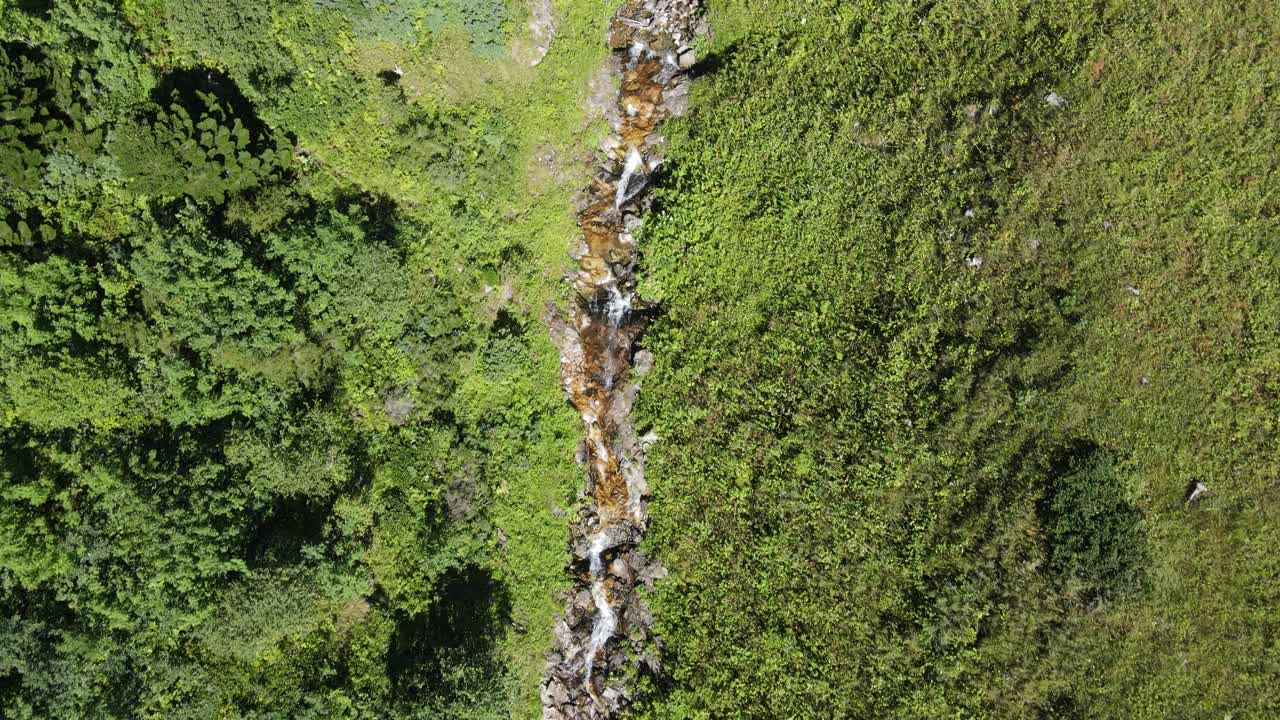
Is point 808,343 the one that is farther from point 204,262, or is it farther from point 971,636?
point 204,262

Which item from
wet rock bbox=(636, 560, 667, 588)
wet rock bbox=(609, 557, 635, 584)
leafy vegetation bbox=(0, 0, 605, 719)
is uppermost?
leafy vegetation bbox=(0, 0, 605, 719)

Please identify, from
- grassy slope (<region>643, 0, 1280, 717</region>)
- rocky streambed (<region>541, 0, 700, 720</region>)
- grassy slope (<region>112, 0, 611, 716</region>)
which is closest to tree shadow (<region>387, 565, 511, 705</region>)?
grassy slope (<region>112, 0, 611, 716</region>)

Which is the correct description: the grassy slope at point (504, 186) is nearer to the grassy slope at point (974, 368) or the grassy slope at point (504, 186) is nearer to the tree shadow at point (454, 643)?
the tree shadow at point (454, 643)

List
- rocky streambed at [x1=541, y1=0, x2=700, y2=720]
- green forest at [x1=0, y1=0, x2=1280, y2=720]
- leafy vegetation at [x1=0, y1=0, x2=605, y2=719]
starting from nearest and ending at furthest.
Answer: leafy vegetation at [x1=0, y1=0, x2=605, y2=719] < green forest at [x1=0, y1=0, x2=1280, y2=720] < rocky streambed at [x1=541, y1=0, x2=700, y2=720]

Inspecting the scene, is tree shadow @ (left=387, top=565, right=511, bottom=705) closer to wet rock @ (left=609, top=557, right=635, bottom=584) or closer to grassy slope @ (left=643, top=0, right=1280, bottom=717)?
wet rock @ (left=609, top=557, right=635, bottom=584)

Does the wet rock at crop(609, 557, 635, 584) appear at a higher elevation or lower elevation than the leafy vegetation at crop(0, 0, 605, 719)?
lower

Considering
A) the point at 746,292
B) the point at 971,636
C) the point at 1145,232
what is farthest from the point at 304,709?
the point at 1145,232
